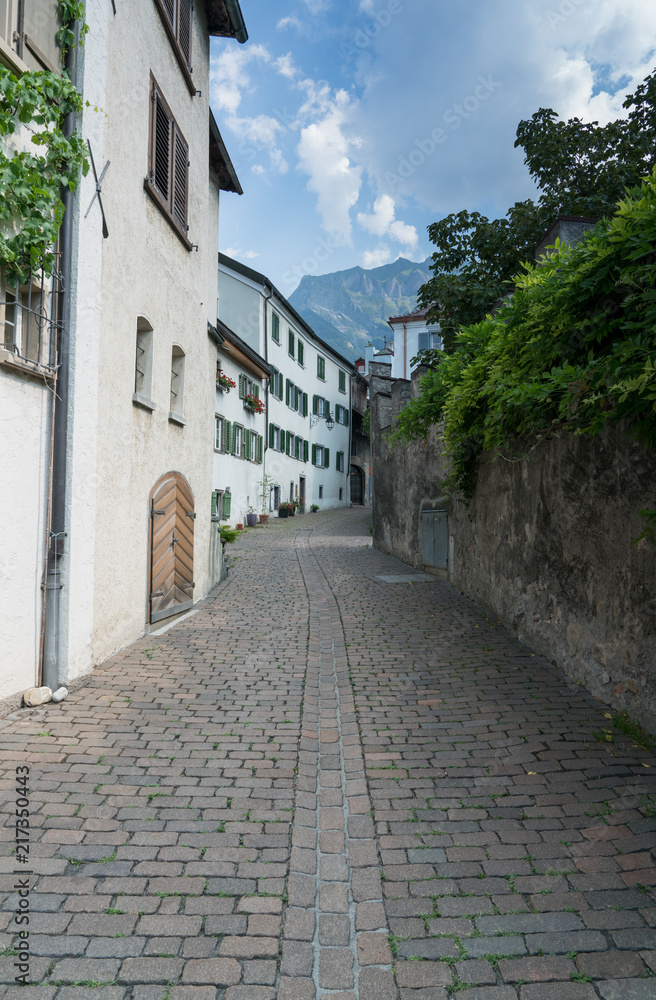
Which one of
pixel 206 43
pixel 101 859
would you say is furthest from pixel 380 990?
pixel 206 43

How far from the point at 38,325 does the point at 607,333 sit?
4326 mm

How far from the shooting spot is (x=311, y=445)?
3416cm

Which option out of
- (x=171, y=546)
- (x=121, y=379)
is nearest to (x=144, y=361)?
(x=121, y=379)

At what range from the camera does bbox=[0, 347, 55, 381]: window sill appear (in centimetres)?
456

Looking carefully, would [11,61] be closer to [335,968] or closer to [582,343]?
[582,343]

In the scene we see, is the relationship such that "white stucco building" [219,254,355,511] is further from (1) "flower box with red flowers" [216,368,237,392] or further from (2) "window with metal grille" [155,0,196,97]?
(2) "window with metal grille" [155,0,196,97]

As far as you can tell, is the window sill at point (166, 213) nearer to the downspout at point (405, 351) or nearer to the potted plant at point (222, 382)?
the potted plant at point (222, 382)

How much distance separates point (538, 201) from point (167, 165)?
29.3 feet

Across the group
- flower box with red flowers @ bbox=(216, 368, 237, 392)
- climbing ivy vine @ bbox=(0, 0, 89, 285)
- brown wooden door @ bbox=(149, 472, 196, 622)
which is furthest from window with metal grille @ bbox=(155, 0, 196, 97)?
flower box with red flowers @ bbox=(216, 368, 237, 392)

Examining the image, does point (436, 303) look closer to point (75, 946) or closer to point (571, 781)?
point (571, 781)

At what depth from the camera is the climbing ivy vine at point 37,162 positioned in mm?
4539

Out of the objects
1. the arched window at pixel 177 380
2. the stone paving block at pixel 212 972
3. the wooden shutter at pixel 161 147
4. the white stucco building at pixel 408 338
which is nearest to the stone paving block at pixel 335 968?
the stone paving block at pixel 212 972

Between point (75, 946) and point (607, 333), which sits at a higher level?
point (607, 333)

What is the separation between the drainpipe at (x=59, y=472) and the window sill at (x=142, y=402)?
1658mm
